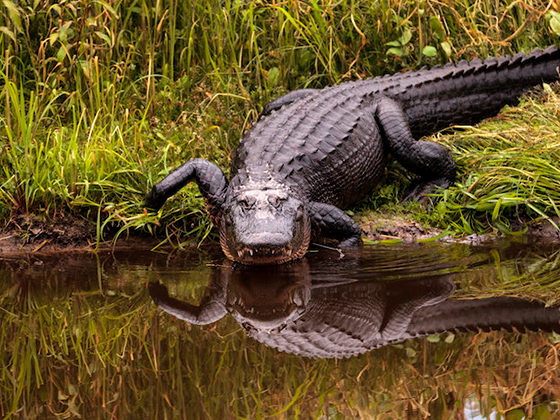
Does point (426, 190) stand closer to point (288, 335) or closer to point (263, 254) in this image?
point (263, 254)

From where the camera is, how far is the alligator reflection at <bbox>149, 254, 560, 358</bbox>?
3.00 m

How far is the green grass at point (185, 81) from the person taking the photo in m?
4.84

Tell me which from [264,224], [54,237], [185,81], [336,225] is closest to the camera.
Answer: [264,224]

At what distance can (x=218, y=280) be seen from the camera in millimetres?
3990

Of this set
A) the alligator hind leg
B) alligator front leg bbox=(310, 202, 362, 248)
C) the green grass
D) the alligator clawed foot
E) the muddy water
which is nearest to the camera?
the muddy water

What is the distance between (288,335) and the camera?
3074mm

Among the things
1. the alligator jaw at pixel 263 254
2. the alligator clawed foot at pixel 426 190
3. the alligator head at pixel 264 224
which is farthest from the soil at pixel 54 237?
the alligator clawed foot at pixel 426 190

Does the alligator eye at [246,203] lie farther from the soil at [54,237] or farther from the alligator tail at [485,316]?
the alligator tail at [485,316]

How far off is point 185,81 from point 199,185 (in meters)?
1.59

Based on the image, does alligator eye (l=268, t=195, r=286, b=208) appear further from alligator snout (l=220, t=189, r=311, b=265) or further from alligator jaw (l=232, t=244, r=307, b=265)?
alligator jaw (l=232, t=244, r=307, b=265)

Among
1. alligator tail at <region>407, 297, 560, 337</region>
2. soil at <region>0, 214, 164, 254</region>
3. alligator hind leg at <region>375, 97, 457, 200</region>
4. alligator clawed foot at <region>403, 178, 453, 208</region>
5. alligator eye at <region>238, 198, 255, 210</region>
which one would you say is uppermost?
alligator tail at <region>407, 297, 560, 337</region>

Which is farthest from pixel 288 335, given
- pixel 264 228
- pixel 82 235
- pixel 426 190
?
pixel 426 190

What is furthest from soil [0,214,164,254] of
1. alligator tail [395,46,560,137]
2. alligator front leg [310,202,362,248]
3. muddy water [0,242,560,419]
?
alligator tail [395,46,560,137]

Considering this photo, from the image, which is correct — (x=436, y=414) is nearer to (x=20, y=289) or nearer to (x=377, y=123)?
(x=20, y=289)
